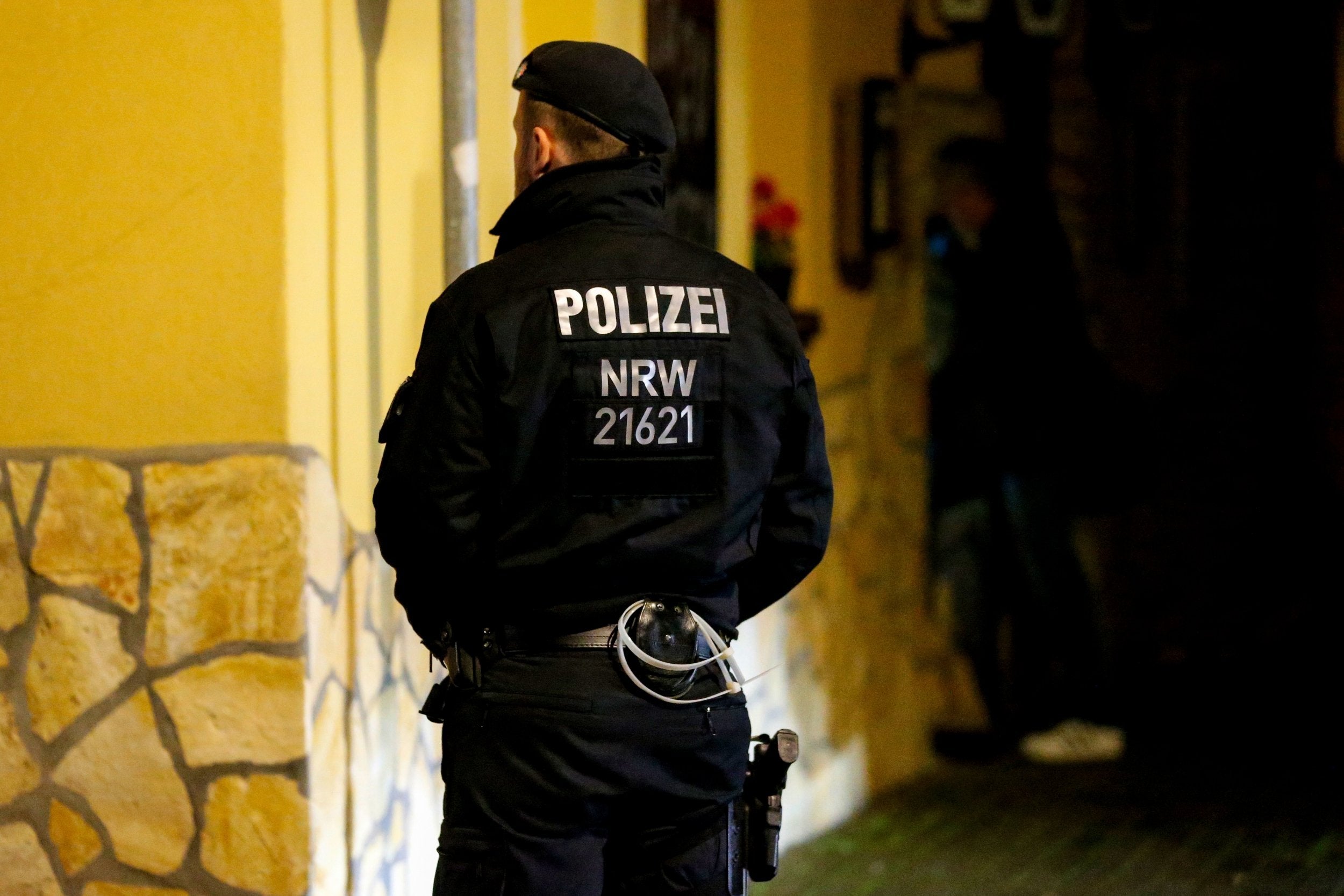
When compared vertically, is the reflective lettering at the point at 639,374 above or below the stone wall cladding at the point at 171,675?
above

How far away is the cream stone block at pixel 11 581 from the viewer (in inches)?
141

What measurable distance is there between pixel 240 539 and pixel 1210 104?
6652mm

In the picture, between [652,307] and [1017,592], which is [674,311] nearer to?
[652,307]

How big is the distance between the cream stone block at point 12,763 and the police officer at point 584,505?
4.15 ft

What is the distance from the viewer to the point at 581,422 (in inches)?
102

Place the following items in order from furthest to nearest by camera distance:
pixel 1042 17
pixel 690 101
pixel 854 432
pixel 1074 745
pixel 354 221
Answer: pixel 1074 745
pixel 1042 17
pixel 854 432
pixel 690 101
pixel 354 221

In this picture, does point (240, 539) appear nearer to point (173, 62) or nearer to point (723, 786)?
point (173, 62)

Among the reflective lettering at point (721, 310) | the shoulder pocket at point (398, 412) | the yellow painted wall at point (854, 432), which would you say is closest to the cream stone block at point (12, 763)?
the shoulder pocket at point (398, 412)

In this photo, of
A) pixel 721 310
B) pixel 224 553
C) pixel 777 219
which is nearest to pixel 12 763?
pixel 224 553

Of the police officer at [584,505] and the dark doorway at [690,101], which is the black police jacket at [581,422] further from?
the dark doorway at [690,101]

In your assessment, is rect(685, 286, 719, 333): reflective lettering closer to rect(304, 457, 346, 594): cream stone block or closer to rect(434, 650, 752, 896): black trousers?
rect(434, 650, 752, 896): black trousers

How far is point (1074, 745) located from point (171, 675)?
436cm

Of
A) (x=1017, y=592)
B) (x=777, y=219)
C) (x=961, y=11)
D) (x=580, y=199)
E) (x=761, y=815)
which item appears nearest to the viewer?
(x=580, y=199)

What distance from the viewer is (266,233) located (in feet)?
11.4
